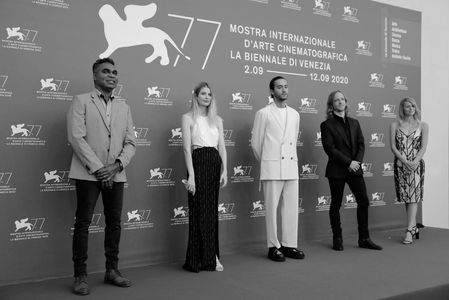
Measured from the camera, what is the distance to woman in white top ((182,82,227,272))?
3.85 meters

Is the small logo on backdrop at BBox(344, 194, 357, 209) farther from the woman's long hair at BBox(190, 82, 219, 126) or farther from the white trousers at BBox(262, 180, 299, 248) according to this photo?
the woman's long hair at BBox(190, 82, 219, 126)

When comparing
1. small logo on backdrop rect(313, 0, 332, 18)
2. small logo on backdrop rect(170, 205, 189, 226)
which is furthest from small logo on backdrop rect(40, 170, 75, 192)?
small logo on backdrop rect(313, 0, 332, 18)

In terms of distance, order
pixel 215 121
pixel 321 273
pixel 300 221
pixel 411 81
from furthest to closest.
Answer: pixel 411 81 < pixel 300 221 < pixel 215 121 < pixel 321 273

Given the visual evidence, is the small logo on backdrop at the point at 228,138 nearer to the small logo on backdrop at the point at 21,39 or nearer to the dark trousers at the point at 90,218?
the dark trousers at the point at 90,218

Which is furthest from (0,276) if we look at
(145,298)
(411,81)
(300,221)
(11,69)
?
(411,81)

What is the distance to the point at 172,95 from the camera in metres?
A: 4.40

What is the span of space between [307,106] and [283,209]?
1561 millimetres

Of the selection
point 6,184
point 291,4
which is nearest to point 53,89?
point 6,184

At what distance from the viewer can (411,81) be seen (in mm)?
6395

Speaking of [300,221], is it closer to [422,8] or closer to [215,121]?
[215,121]

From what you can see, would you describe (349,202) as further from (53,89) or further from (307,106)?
(53,89)

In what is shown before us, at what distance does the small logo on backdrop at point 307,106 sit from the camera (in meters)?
5.32

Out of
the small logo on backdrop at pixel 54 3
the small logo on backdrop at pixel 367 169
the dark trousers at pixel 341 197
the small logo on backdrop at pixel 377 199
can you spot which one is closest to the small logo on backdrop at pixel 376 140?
the small logo on backdrop at pixel 367 169

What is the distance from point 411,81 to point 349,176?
254 centimetres
